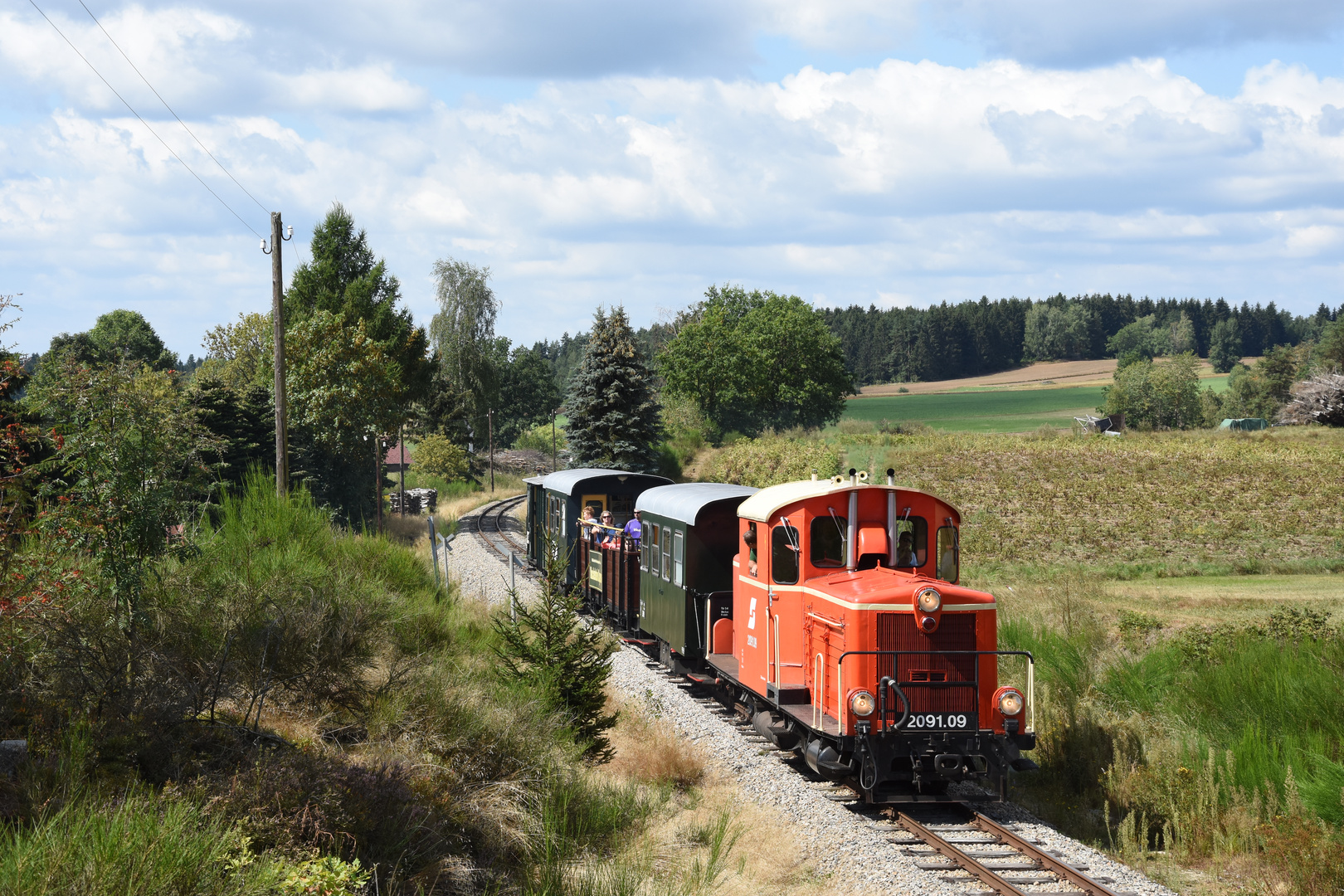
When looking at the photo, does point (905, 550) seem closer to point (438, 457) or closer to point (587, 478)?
point (587, 478)

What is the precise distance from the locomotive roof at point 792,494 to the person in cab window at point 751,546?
0.14 metres

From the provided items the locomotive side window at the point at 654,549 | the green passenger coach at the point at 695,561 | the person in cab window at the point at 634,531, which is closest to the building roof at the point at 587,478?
the person in cab window at the point at 634,531

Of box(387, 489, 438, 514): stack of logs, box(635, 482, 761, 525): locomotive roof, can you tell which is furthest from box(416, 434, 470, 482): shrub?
box(635, 482, 761, 525): locomotive roof

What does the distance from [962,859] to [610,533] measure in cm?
1280

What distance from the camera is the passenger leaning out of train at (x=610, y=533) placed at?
20.9m

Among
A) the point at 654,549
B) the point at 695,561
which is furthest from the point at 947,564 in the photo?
the point at 654,549

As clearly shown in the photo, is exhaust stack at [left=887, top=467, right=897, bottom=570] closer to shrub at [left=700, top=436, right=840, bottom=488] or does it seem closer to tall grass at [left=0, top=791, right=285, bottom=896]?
tall grass at [left=0, top=791, right=285, bottom=896]

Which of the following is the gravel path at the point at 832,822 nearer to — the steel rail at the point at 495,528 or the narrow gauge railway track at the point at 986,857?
the narrow gauge railway track at the point at 986,857

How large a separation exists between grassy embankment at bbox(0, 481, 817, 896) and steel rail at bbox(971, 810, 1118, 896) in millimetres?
2287

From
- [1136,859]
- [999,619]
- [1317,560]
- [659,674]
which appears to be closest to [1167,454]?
[1317,560]

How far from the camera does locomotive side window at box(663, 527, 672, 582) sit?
1705cm

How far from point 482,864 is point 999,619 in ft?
45.0

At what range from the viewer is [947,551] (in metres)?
12.1

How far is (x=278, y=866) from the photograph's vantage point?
19.4ft
